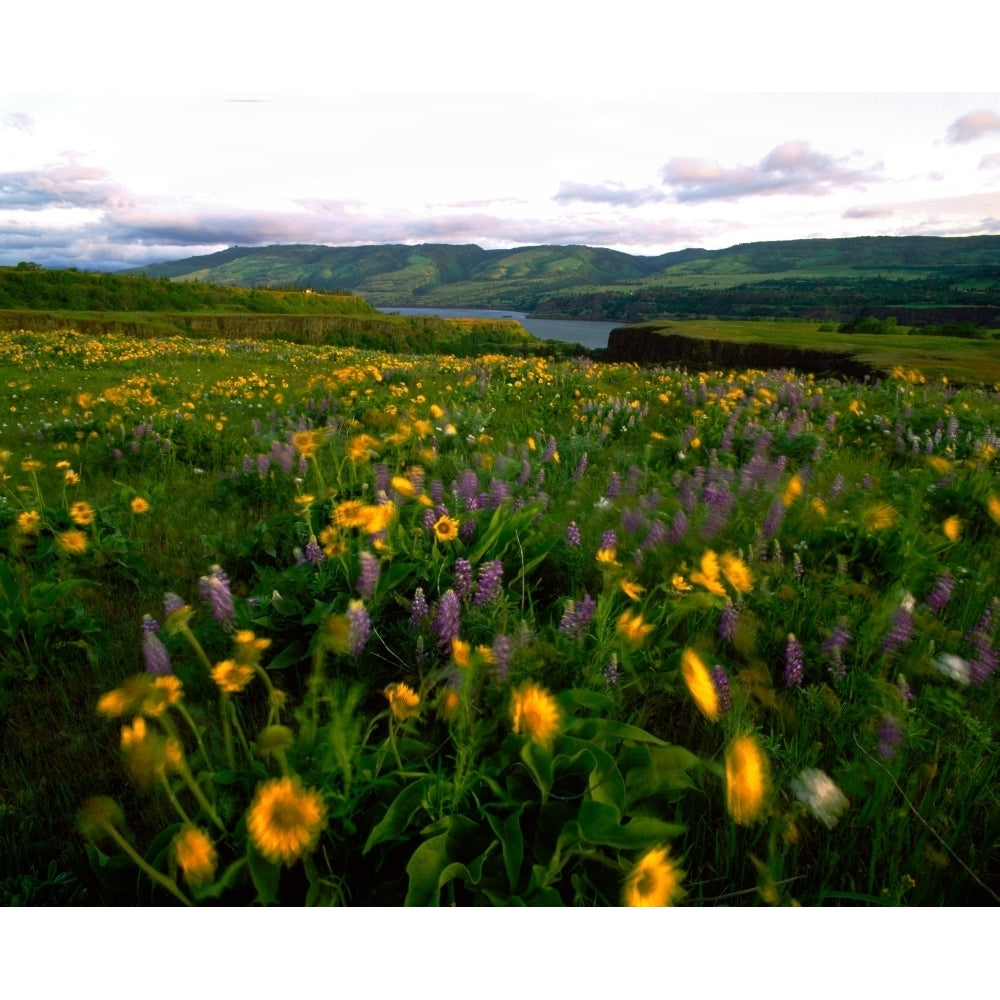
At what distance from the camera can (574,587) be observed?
8.16ft

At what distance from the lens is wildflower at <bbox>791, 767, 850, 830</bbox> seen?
134 cm

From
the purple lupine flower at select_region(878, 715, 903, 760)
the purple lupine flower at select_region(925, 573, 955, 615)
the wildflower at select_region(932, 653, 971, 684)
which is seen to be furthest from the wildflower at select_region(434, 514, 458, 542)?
the purple lupine flower at select_region(925, 573, 955, 615)

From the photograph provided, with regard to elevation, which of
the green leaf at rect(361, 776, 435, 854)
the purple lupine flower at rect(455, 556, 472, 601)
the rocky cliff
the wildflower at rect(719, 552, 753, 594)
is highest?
the wildflower at rect(719, 552, 753, 594)

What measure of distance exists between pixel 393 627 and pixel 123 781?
0.91m

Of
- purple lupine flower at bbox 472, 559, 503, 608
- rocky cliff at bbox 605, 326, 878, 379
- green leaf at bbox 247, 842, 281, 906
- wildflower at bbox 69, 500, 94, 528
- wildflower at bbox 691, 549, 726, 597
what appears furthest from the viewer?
rocky cliff at bbox 605, 326, 878, 379

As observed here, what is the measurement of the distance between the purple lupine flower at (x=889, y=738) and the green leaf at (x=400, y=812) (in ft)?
3.78

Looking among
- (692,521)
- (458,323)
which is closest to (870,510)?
(692,521)

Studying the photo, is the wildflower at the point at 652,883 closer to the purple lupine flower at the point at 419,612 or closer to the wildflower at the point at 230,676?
the wildflower at the point at 230,676

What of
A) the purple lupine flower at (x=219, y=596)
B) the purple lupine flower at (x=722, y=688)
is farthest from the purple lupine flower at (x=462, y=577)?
the purple lupine flower at (x=722, y=688)

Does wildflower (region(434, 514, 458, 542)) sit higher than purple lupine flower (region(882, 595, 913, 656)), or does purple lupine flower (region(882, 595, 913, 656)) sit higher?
wildflower (region(434, 514, 458, 542))

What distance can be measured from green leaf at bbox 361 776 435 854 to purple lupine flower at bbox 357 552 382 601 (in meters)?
0.85

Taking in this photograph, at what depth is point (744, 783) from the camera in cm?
122

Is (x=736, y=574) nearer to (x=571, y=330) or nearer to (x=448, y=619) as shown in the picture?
(x=448, y=619)

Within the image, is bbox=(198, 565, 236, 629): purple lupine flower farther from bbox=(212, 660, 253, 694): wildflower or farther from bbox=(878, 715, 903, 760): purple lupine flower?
bbox=(878, 715, 903, 760): purple lupine flower
